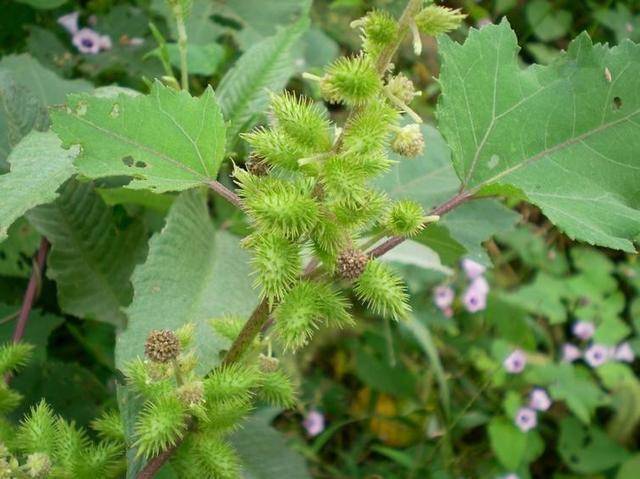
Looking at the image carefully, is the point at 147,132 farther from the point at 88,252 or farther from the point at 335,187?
the point at 88,252

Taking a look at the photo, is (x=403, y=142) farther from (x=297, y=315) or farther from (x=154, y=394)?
(x=154, y=394)

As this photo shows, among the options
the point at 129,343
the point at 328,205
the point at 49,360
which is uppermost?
the point at 328,205

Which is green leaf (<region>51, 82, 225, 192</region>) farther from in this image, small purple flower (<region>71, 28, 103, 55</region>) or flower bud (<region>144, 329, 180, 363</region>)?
small purple flower (<region>71, 28, 103, 55</region>)

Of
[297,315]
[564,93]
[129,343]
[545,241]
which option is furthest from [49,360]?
[545,241]

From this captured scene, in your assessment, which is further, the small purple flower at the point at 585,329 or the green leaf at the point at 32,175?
the small purple flower at the point at 585,329

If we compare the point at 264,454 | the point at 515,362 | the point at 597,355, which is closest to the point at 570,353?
the point at 597,355

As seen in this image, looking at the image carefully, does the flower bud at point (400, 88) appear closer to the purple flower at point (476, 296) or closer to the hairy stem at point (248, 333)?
the hairy stem at point (248, 333)

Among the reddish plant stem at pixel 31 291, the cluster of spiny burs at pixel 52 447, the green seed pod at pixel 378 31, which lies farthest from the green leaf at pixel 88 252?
the green seed pod at pixel 378 31
